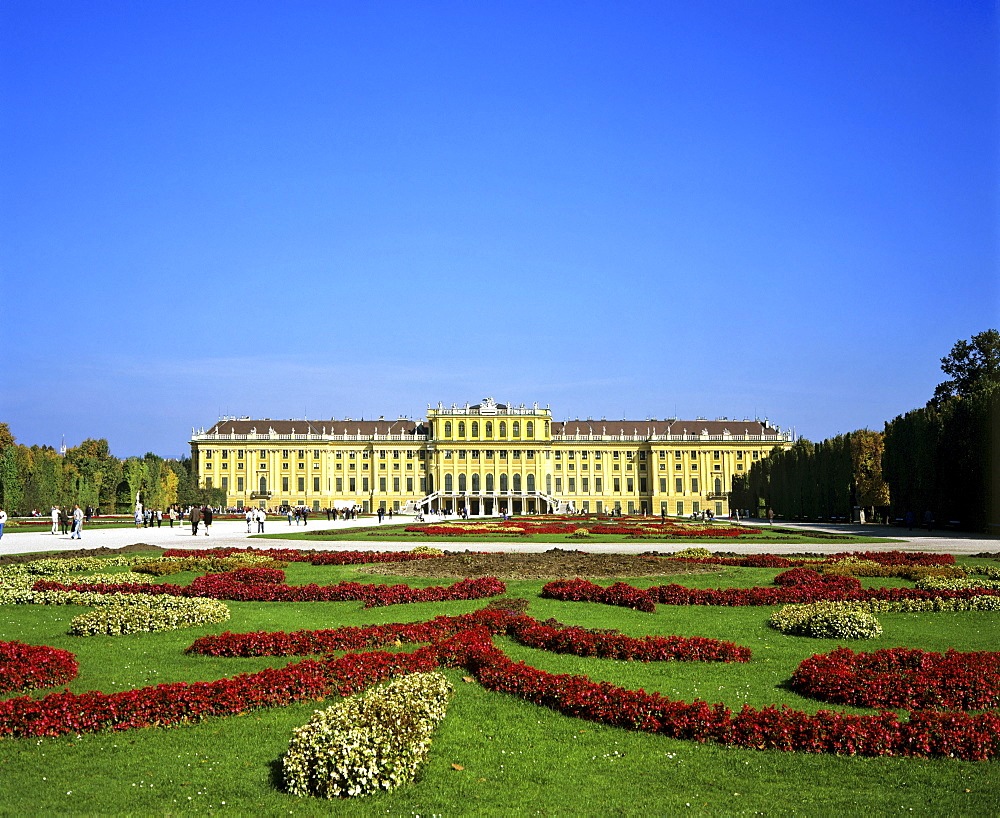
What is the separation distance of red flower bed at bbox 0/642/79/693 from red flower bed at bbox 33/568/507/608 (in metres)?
5.53

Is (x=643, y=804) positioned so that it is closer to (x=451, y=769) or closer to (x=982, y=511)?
(x=451, y=769)

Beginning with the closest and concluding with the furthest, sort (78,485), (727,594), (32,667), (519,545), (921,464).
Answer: (32,667)
(727,594)
(519,545)
(921,464)
(78,485)

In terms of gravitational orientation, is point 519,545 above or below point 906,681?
below

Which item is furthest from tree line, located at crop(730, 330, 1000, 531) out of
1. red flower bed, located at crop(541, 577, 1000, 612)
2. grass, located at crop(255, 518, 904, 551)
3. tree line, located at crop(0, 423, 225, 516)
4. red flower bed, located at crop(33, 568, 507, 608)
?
tree line, located at crop(0, 423, 225, 516)

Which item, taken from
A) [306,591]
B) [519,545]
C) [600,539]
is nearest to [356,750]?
[306,591]

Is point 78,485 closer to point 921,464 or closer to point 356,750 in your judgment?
point 921,464

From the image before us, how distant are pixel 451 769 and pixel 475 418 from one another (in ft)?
334

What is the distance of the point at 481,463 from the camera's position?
107 metres

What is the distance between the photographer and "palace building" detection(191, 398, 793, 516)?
106188 mm

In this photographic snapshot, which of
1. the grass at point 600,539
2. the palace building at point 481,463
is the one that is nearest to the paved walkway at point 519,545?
the grass at point 600,539

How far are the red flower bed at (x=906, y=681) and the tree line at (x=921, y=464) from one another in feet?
56.5

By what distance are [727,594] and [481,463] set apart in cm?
9266

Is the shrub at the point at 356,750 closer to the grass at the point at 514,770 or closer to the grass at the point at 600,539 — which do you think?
the grass at the point at 514,770

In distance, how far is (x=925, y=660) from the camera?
873 centimetres
